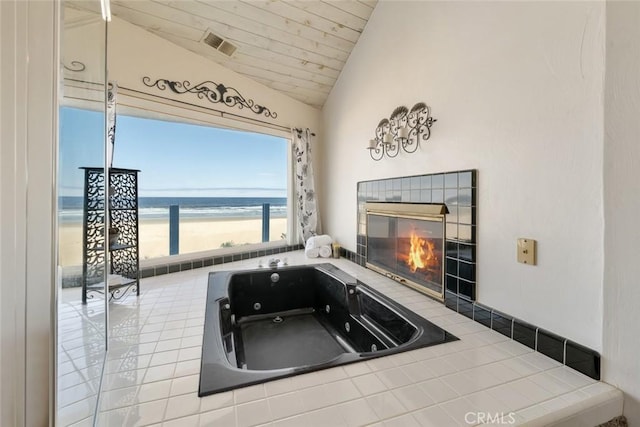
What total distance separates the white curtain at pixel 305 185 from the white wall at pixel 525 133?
1373 millimetres

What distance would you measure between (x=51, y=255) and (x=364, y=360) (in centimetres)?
103

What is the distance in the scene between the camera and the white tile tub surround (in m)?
0.77

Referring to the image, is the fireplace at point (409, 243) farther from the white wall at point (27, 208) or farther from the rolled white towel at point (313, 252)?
the white wall at point (27, 208)

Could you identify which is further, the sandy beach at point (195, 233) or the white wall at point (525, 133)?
the sandy beach at point (195, 233)

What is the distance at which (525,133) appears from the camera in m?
1.15

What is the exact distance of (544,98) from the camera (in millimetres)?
1085

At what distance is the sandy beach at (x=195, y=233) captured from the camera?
224 centimetres

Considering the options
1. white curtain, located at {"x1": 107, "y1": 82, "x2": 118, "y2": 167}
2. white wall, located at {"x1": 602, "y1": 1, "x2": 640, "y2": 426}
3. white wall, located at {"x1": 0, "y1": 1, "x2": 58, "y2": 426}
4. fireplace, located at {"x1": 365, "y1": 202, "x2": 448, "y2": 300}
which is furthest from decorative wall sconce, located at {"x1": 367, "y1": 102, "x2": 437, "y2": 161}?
white curtain, located at {"x1": 107, "y1": 82, "x2": 118, "y2": 167}

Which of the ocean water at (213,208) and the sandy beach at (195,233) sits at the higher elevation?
the ocean water at (213,208)

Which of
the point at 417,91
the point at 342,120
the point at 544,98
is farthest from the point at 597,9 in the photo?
the point at 342,120

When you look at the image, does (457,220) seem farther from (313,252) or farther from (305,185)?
(305,185)

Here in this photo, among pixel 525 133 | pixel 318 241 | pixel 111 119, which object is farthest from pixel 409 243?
pixel 111 119

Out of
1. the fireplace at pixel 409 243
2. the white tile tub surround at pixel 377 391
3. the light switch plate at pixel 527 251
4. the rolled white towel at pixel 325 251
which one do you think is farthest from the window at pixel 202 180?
the light switch plate at pixel 527 251

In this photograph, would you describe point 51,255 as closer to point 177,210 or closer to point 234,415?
point 234,415
